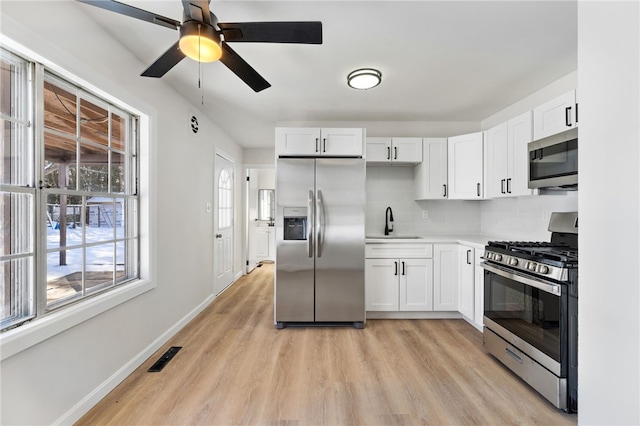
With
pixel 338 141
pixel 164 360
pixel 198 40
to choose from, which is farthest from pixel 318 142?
pixel 164 360

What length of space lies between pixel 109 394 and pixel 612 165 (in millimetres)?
2738

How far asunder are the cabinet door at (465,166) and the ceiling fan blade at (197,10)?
283 centimetres

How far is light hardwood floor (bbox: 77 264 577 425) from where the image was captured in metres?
1.67

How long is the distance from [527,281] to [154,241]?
292 centimetres

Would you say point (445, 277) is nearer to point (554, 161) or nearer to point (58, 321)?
point (554, 161)

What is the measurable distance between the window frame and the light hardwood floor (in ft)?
2.06

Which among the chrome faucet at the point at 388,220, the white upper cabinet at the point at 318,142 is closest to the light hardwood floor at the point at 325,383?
the chrome faucet at the point at 388,220

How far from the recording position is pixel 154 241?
238 cm

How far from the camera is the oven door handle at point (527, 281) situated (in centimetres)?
172

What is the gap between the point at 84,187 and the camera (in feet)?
5.99

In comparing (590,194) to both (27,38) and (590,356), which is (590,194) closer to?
(590,356)

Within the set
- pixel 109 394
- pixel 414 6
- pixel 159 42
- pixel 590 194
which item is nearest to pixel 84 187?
pixel 159 42

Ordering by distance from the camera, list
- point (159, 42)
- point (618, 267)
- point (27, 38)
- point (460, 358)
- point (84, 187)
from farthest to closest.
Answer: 1. point (460, 358)
2. point (159, 42)
3. point (84, 187)
4. point (27, 38)
5. point (618, 267)

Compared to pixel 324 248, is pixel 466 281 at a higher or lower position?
lower
